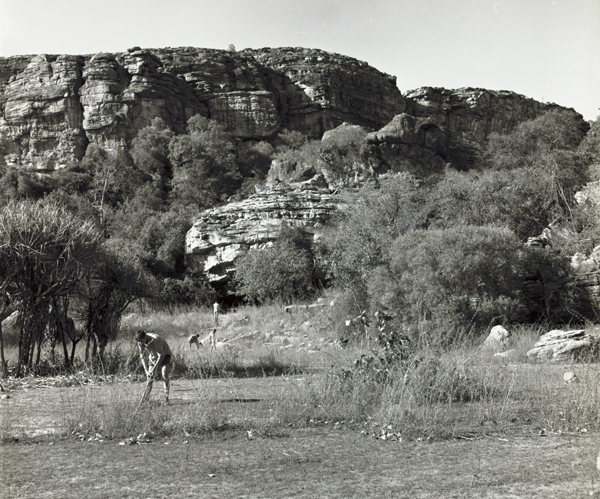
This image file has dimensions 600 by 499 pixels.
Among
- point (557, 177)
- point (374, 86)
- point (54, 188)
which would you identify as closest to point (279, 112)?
point (374, 86)

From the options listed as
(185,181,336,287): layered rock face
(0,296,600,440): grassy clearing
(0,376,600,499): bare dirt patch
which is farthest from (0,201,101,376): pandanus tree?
(185,181,336,287): layered rock face

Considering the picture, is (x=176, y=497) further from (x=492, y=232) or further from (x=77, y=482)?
(x=492, y=232)

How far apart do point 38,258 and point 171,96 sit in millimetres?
47464

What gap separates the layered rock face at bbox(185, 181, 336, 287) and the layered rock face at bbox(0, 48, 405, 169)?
2801cm

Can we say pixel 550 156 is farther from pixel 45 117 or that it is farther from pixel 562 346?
pixel 45 117

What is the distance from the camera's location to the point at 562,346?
13406 millimetres

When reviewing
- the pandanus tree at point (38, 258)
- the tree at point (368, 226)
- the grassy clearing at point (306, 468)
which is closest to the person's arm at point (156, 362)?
the grassy clearing at point (306, 468)

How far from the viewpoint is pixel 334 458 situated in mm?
6000

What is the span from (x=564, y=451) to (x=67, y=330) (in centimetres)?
1191

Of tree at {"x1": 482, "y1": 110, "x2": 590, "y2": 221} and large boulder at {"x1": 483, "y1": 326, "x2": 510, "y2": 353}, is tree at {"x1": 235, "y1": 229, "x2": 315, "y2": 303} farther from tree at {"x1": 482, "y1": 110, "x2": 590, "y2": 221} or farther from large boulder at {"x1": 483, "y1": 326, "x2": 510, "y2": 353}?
tree at {"x1": 482, "y1": 110, "x2": 590, "y2": 221}

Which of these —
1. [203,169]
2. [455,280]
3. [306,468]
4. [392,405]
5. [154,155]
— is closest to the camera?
[306,468]

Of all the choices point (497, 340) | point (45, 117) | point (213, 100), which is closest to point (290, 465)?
point (497, 340)

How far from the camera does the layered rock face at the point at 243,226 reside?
28953 millimetres

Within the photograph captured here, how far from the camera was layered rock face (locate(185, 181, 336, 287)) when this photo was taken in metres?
29.0
